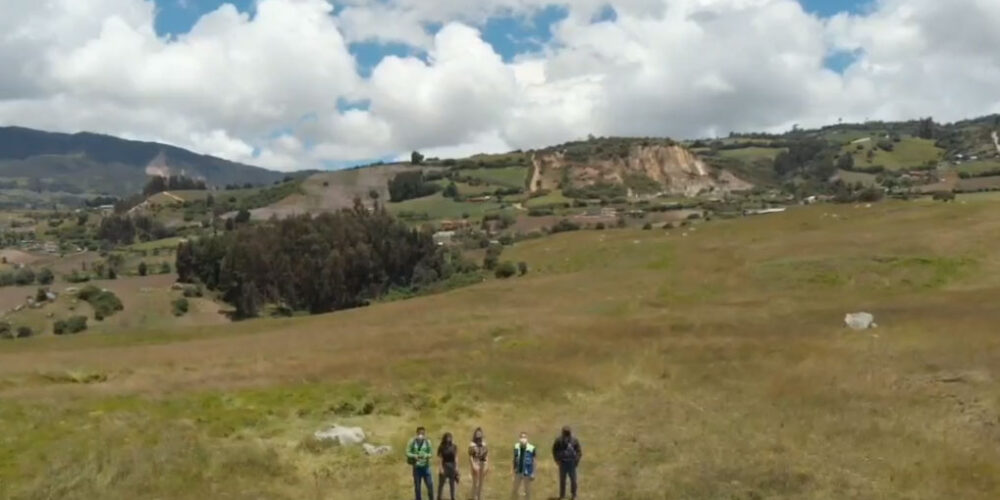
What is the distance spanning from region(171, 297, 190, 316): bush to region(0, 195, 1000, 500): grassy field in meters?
42.0

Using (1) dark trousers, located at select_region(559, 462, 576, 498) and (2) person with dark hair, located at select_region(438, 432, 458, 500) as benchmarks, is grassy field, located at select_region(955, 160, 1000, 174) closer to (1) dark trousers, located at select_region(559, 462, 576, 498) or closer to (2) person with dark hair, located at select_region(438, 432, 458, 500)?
Result: (1) dark trousers, located at select_region(559, 462, 576, 498)

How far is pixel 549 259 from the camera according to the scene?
4097 inches

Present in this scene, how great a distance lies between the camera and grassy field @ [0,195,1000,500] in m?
26.6

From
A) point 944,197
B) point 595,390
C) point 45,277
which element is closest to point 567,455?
point 595,390

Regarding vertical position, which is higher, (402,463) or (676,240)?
(676,240)

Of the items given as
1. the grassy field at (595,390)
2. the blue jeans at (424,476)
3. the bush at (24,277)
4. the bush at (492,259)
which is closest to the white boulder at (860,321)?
the grassy field at (595,390)

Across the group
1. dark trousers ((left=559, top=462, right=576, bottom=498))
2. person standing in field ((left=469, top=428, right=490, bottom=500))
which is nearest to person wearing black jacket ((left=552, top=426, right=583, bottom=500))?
dark trousers ((left=559, top=462, right=576, bottom=498))

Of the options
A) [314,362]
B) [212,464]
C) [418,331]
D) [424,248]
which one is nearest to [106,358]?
[314,362]

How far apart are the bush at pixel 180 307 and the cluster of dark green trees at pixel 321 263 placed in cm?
612

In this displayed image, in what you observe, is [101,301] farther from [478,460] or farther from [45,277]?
[478,460]

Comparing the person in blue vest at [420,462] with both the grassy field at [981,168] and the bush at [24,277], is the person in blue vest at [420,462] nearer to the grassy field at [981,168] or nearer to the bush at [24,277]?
the bush at [24,277]

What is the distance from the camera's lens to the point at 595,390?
40812mm

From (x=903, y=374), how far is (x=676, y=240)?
2375 inches

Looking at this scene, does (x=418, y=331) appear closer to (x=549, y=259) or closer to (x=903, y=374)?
(x=903, y=374)
